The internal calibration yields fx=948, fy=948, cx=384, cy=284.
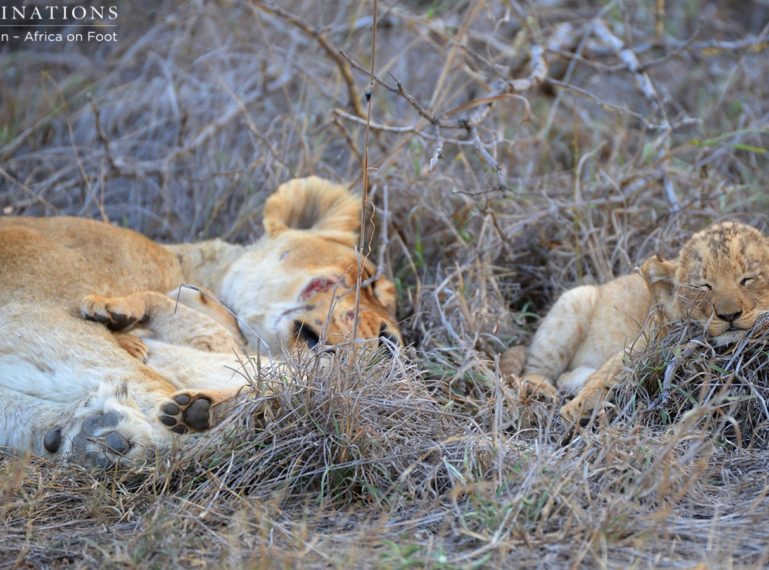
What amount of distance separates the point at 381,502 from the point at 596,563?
2.34 feet

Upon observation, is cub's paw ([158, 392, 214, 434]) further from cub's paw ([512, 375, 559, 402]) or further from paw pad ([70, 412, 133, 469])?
cub's paw ([512, 375, 559, 402])

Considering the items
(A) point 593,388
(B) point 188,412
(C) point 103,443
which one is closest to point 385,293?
(A) point 593,388

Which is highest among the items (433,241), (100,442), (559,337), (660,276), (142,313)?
(660,276)

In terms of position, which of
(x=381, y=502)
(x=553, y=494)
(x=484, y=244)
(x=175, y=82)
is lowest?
(x=381, y=502)

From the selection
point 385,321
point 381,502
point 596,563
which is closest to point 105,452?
point 381,502

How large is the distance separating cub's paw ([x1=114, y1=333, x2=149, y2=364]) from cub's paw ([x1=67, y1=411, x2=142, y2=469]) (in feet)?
1.54

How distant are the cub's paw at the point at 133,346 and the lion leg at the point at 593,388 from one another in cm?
153

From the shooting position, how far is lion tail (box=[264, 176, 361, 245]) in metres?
4.31

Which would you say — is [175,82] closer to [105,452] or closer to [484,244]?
[484,244]

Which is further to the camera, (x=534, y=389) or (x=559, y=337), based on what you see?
(x=559, y=337)

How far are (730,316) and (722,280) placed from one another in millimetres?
140

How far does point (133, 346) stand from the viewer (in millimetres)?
3480

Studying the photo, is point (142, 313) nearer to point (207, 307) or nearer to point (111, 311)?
point (111, 311)

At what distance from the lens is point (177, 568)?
7.55 feet
